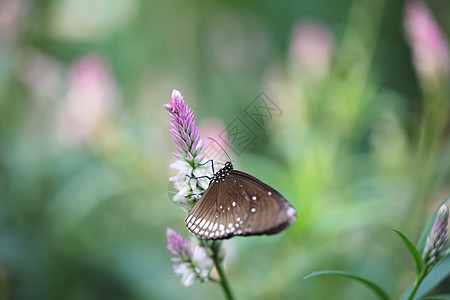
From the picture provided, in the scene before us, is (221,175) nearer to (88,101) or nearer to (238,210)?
(238,210)

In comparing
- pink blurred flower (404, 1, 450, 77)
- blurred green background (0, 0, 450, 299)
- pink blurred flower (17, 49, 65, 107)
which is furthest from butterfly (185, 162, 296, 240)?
pink blurred flower (17, 49, 65, 107)

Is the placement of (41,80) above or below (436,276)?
above

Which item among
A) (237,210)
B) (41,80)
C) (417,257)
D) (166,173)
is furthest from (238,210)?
(41,80)

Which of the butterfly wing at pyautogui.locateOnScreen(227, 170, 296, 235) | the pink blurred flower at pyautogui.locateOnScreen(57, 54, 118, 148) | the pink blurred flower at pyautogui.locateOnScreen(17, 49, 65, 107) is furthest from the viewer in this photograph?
the pink blurred flower at pyautogui.locateOnScreen(17, 49, 65, 107)

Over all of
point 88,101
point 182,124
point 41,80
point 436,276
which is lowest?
point 436,276

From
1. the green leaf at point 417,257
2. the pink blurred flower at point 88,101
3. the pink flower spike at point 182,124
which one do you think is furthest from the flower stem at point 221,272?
the pink blurred flower at point 88,101

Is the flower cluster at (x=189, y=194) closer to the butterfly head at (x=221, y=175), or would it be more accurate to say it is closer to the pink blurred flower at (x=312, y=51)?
the butterfly head at (x=221, y=175)

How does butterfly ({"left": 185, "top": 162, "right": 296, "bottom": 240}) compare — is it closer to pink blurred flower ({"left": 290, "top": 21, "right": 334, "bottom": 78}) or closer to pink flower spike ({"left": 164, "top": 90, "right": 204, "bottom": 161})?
pink flower spike ({"left": 164, "top": 90, "right": 204, "bottom": 161})

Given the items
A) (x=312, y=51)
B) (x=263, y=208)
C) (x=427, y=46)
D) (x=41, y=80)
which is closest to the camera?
(x=263, y=208)
